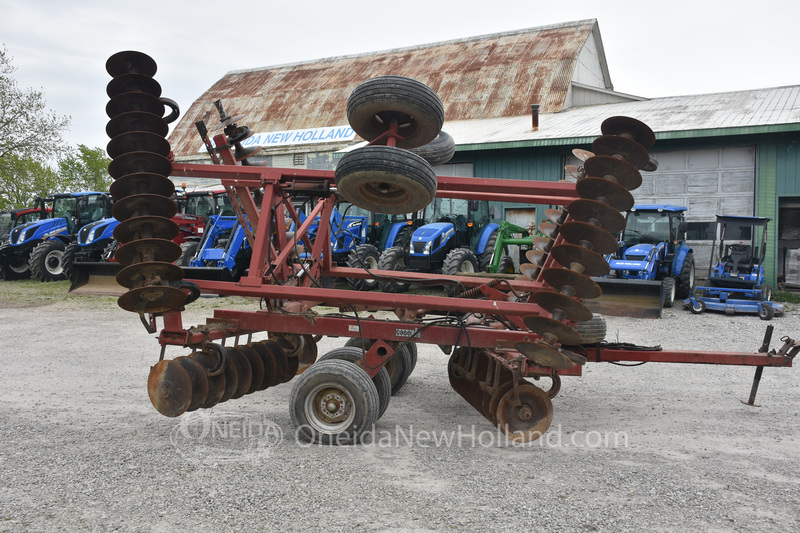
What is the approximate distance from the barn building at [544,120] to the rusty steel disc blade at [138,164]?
65 centimetres

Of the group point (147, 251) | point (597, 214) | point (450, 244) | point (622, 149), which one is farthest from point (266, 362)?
point (450, 244)

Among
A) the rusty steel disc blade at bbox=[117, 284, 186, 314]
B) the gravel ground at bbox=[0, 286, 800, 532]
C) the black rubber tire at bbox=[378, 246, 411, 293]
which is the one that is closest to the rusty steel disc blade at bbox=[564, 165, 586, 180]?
the gravel ground at bbox=[0, 286, 800, 532]

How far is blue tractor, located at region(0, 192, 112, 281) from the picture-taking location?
1648 centimetres

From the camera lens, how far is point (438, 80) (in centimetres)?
2452

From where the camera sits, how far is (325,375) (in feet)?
14.0

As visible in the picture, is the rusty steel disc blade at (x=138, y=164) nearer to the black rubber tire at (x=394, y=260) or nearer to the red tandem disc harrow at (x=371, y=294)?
the red tandem disc harrow at (x=371, y=294)

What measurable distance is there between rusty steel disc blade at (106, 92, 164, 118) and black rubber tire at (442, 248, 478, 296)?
838 cm

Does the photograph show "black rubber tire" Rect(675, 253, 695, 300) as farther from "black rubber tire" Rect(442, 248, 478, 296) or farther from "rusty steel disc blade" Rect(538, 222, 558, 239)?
"rusty steel disc blade" Rect(538, 222, 558, 239)

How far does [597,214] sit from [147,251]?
305 centimetres

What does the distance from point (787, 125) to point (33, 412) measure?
549 inches

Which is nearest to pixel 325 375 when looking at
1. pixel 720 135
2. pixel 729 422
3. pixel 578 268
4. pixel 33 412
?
pixel 578 268

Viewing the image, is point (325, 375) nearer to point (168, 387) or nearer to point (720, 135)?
point (168, 387)

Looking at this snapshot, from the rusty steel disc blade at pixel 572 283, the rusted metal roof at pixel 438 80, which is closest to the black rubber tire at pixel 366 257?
the rusty steel disc blade at pixel 572 283

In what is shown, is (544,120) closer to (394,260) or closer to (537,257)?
(394,260)
